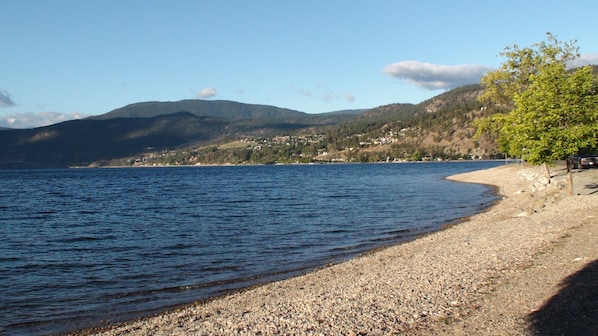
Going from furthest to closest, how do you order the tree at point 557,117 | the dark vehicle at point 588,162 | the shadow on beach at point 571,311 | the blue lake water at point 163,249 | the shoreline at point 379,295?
the dark vehicle at point 588,162 < the tree at point 557,117 < the blue lake water at point 163,249 < the shoreline at point 379,295 < the shadow on beach at point 571,311

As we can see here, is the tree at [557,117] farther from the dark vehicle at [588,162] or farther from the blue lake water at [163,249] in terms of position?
the dark vehicle at [588,162]

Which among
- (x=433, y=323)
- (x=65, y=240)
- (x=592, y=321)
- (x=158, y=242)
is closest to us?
(x=592, y=321)

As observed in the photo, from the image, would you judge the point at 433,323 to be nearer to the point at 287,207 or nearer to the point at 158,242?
the point at 158,242

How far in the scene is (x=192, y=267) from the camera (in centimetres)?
2081

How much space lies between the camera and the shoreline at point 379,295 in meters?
11.4

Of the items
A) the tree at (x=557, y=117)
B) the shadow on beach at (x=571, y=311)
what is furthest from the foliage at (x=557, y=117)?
the shadow on beach at (x=571, y=311)

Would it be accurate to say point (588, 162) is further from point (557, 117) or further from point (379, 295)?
point (379, 295)

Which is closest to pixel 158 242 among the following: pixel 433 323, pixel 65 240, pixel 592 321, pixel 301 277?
pixel 65 240

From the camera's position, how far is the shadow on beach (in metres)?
9.51

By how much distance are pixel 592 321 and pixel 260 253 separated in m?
16.0

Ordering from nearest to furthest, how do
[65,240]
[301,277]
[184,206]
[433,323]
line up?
[433,323] → [301,277] → [65,240] → [184,206]

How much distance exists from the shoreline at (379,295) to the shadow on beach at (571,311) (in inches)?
34.2

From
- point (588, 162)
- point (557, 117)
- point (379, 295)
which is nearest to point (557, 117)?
point (557, 117)

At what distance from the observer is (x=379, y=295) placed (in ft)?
44.5
